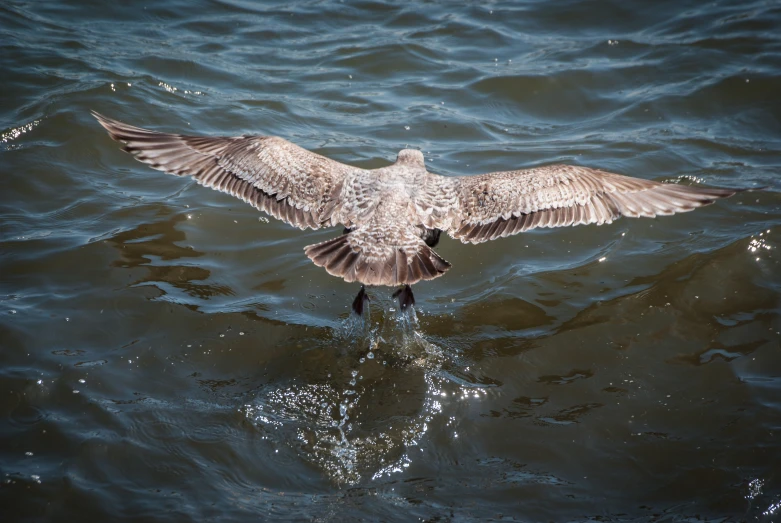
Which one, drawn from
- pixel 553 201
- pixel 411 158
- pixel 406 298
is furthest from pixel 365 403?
pixel 411 158

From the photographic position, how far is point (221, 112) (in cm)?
789

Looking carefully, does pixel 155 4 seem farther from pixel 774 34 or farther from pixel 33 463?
pixel 774 34

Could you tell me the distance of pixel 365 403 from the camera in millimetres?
4477

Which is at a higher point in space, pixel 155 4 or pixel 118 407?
pixel 155 4

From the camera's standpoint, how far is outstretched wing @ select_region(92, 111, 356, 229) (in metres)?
5.50

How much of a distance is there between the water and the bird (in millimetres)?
623

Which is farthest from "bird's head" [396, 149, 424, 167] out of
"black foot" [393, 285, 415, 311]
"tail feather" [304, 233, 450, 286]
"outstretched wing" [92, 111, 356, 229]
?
"tail feather" [304, 233, 450, 286]

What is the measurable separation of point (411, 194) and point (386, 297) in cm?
90

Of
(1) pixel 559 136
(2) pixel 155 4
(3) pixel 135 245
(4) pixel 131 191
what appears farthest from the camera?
(2) pixel 155 4

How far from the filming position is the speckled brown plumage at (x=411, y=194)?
5234 millimetres

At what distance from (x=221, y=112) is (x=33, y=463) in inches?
196

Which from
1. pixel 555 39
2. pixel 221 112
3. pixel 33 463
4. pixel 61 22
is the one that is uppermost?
pixel 555 39

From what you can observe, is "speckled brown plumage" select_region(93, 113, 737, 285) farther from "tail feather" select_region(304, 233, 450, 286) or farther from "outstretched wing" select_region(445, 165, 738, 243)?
"tail feather" select_region(304, 233, 450, 286)

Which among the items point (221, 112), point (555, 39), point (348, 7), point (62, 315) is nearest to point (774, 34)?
point (555, 39)
